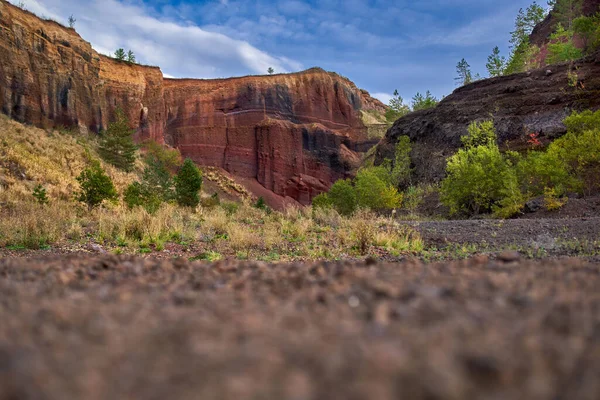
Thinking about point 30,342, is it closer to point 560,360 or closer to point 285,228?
point 560,360

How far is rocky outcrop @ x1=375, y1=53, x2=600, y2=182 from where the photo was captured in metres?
24.5

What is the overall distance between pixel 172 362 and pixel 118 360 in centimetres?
13

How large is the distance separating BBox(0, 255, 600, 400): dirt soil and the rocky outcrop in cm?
2737

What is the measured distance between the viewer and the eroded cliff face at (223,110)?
1346 inches

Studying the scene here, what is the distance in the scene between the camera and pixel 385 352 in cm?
85

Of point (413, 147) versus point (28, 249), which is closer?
point (28, 249)

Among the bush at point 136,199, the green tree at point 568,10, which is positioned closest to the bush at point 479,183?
the bush at point 136,199

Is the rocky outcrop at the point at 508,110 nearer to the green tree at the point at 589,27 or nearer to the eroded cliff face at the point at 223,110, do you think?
the green tree at the point at 589,27

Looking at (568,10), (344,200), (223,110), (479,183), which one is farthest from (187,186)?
(568,10)

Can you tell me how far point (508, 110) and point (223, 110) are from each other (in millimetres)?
36851

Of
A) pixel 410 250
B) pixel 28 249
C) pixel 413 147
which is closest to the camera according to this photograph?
pixel 28 249

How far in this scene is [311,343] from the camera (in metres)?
0.95

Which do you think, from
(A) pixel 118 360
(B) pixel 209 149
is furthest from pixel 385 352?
(B) pixel 209 149

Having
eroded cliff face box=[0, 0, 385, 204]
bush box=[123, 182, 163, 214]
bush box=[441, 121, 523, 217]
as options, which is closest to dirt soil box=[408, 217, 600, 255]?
bush box=[441, 121, 523, 217]
